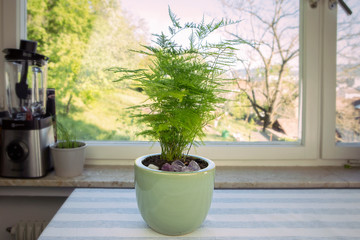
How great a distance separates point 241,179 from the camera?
96cm

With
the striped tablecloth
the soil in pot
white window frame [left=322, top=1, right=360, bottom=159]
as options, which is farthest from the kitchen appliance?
white window frame [left=322, top=1, right=360, bottom=159]

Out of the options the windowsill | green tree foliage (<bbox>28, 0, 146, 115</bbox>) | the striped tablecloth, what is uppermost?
green tree foliage (<bbox>28, 0, 146, 115</bbox>)

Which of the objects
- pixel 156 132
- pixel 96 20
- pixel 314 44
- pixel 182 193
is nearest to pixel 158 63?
pixel 156 132

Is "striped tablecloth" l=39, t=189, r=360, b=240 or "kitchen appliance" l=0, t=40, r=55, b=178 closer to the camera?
"striped tablecloth" l=39, t=189, r=360, b=240

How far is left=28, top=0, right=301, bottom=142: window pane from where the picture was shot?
44.6 inches

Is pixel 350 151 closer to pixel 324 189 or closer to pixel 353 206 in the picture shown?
pixel 324 189

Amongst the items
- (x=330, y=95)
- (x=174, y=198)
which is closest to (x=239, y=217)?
(x=174, y=198)

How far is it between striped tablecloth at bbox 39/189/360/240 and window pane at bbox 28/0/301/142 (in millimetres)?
388

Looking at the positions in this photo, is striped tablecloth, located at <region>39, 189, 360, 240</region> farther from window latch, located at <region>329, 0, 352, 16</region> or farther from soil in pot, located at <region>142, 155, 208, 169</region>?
window latch, located at <region>329, 0, 352, 16</region>

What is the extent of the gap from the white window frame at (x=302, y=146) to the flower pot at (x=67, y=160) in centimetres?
16

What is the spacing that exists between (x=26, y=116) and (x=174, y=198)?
0.69 m

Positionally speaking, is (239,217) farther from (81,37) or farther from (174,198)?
(81,37)

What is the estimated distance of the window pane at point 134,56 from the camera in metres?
1.13

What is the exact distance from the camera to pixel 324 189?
91cm
